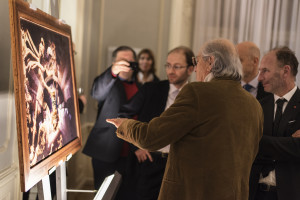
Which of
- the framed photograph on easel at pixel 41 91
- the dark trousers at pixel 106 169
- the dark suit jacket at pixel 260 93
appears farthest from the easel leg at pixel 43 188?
the dark suit jacket at pixel 260 93

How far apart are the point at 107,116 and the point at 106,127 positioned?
0.34ft

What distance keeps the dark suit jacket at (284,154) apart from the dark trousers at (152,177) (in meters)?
0.83

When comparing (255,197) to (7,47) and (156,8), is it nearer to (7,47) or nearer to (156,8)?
(7,47)

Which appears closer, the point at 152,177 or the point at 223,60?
the point at 223,60

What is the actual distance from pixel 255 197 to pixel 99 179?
1.55 meters

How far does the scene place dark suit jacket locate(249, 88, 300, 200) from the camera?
2.08m

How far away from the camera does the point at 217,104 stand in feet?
5.45

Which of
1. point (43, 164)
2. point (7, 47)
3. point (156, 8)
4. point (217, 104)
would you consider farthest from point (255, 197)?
point (156, 8)

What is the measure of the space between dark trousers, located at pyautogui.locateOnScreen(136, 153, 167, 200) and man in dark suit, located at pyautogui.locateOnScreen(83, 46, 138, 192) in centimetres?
41

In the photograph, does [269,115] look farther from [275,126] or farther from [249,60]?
[249,60]

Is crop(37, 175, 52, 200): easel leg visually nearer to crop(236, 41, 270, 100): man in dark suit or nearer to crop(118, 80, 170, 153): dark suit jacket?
crop(118, 80, 170, 153): dark suit jacket

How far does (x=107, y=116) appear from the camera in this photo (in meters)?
3.25

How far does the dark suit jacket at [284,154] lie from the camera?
2.08 m

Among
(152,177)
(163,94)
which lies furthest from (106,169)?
(163,94)
